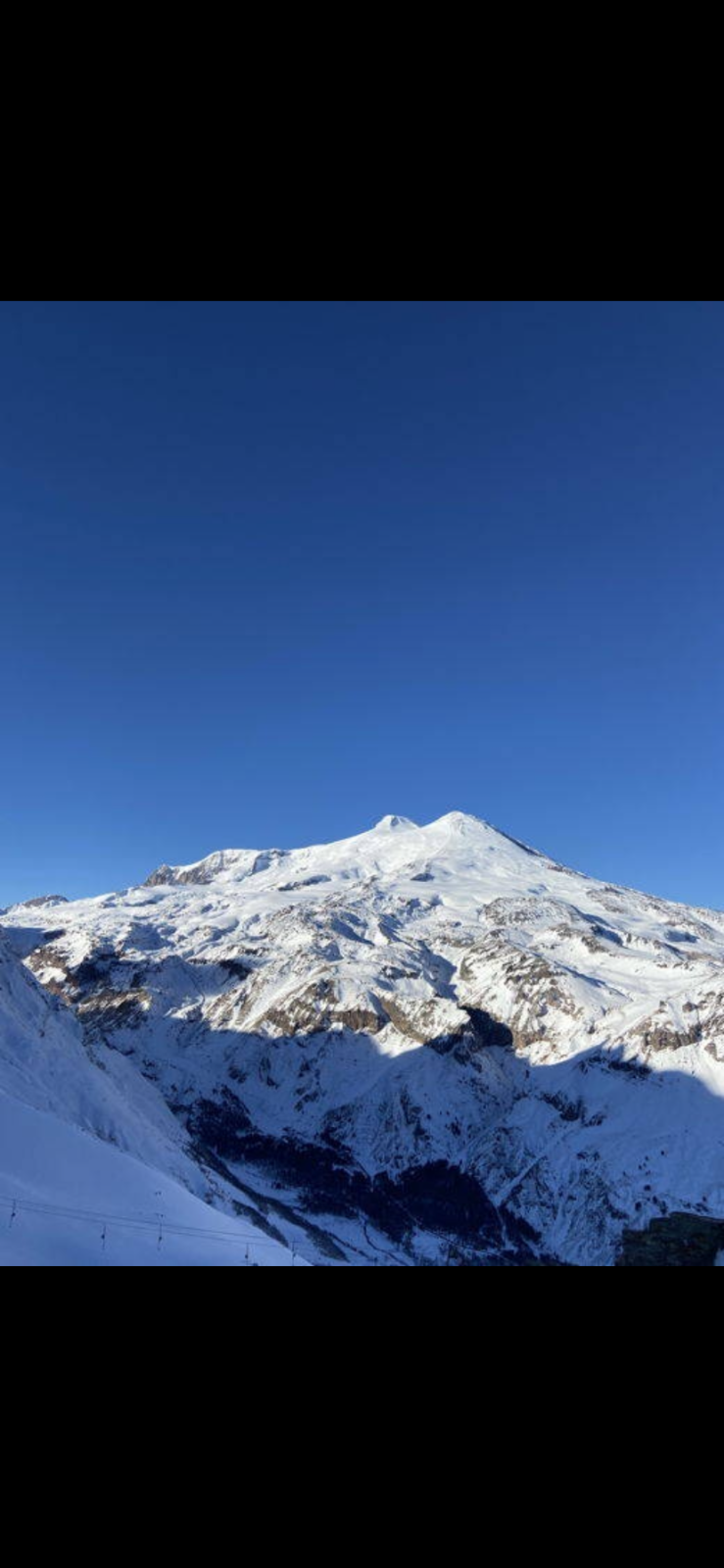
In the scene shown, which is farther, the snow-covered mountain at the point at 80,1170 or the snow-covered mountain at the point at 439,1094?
the snow-covered mountain at the point at 439,1094

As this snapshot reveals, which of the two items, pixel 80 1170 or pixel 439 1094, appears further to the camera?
pixel 439 1094

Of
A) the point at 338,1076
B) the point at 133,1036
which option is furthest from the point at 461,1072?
the point at 133,1036

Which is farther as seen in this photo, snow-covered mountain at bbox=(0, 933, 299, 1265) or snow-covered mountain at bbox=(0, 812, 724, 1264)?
snow-covered mountain at bbox=(0, 812, 724, 1264)

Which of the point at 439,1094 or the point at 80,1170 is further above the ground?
the point at 439,1094
